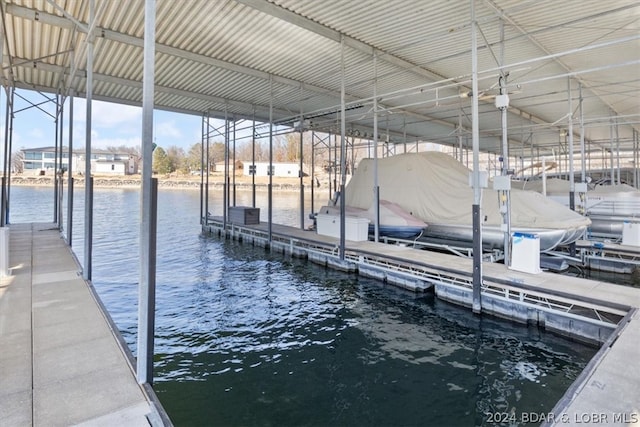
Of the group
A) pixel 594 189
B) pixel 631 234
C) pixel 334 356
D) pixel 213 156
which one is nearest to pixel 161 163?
pixel 213 156

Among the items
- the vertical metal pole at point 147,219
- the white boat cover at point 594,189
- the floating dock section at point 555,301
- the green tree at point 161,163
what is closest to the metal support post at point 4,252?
the vertical metal pole at point 147,219

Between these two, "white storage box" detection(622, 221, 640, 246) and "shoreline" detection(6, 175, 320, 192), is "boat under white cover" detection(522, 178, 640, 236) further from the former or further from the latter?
"shoreline" detection(6, 175, 320, 192)

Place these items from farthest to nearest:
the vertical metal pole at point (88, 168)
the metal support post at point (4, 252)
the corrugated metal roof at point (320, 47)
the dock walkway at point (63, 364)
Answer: the corrugated metal roof at point (320, 47) → the vertical metal pole at point (88, 168) → the metal support post at point (4, 252) → the dock walkway at point (63, 364)

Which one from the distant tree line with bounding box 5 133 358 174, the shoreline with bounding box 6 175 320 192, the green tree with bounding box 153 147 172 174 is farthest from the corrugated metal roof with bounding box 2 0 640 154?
the green tree with bounding box 153 147 172 174

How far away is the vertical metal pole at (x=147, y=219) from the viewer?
274 cm

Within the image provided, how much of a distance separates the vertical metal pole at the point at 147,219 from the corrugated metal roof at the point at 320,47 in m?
2.99

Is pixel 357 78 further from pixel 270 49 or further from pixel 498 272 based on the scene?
Result: pixel 498 272

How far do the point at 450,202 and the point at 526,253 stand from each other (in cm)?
350

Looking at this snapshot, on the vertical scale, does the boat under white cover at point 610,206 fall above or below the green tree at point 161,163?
below

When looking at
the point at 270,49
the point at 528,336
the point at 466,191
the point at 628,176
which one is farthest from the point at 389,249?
the point at 628,176

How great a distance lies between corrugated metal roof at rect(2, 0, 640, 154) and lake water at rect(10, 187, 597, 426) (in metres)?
4.59

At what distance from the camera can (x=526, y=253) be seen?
6660 mm

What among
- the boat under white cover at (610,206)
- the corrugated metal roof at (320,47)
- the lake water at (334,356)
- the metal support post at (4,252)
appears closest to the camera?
the lake water at (334,356)

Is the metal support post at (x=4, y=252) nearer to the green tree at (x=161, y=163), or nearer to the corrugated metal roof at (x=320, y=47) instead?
the corrugated metal roof at (x=320, y=47)
